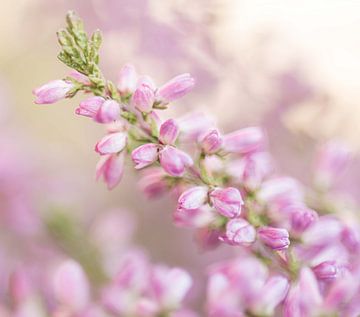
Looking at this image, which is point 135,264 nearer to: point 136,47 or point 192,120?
point 192,120

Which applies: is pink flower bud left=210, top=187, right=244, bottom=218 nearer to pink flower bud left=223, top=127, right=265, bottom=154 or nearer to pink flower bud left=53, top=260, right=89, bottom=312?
pink flower bud left=223, top=127, right=265, bottom=154

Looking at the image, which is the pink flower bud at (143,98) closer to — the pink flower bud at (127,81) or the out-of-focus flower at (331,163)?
the pink flower bud at (127,81)

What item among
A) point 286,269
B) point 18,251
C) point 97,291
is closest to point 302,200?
point 286,269

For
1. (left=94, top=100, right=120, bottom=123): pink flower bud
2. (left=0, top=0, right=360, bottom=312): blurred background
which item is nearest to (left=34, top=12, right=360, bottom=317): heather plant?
(left=94, top=100, right=120, bottom=123): pink flower bud

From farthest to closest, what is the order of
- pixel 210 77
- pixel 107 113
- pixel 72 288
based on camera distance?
1. pixel 210 77
2. pixel 72 288
3. pixel 107 113

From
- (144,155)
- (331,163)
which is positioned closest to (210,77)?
(331,163)

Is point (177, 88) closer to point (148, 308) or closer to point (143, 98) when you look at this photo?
point (143, 98)
